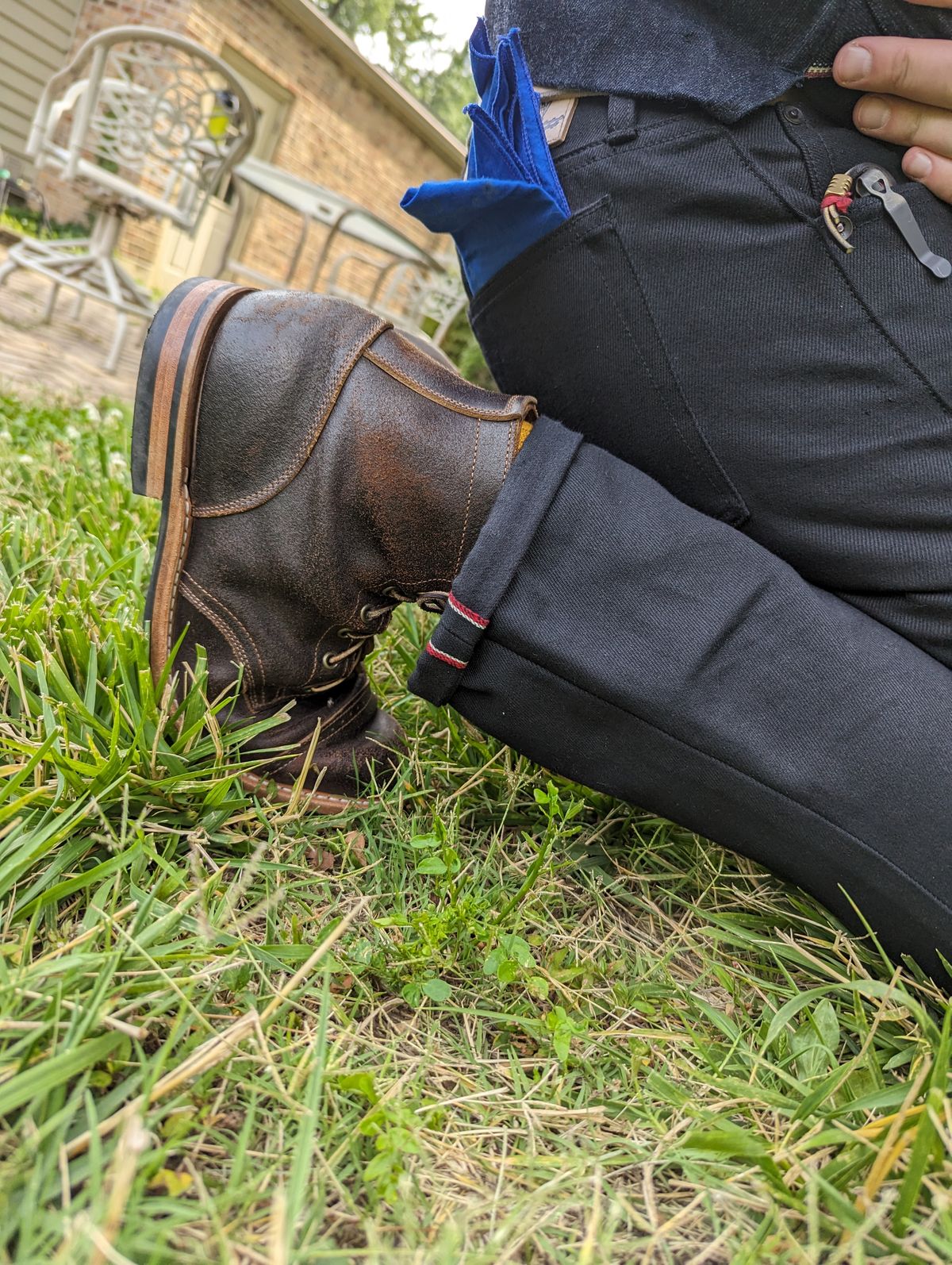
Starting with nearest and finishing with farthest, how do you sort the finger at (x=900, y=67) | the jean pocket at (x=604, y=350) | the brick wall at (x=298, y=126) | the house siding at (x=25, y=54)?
the finger at (x=900, y=67)
the jean pocket at (x=604, y=350)
the house siding at (x=25, y=54)
the brick wall at (x=298, y=126)

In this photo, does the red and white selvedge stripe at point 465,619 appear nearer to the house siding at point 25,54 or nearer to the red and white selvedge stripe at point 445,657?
the red and white selvedge stripe at point 445,657

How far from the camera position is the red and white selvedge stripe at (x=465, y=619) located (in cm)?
94

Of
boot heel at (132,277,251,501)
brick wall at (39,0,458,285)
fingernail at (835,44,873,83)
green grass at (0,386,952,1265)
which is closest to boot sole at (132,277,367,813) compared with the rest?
boot heel at (132,277,251,501)

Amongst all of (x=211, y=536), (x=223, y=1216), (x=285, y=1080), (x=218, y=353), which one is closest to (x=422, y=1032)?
(x=285, y=1080)

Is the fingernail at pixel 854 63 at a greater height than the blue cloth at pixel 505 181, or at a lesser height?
greater

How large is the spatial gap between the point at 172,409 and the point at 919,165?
87 centimetres

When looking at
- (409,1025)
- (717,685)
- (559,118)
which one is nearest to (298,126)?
(559,118)

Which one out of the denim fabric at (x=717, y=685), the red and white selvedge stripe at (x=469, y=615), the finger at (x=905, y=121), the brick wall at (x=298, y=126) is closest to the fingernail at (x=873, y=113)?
the finger at (x=905, y=121)

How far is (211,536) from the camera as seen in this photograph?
100 centimetres

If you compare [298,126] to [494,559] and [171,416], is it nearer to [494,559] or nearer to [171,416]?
[171,416]

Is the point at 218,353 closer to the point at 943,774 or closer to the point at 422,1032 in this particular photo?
the point at 422,1032

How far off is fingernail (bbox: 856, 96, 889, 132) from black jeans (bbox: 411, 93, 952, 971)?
2cm

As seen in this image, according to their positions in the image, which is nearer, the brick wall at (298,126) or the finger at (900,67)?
→ the finger at (900,67)

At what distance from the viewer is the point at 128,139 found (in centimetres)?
400
